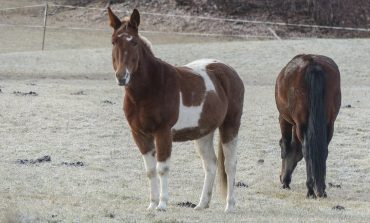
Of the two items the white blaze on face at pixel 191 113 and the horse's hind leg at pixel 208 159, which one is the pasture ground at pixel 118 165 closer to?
the horse's hind leg at pixel 208 159

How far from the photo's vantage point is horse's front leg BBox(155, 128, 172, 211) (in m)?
7.71

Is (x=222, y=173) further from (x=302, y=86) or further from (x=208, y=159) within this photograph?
(x=302, y=86)

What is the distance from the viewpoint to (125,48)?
761 cm

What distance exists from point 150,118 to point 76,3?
35537mm

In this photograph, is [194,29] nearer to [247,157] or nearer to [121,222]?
[247,157]

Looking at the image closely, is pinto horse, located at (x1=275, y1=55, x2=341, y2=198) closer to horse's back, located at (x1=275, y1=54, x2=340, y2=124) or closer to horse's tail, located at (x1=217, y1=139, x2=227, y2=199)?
horse's back, located at (x1=275, y1=54, x2=340, y2=124)

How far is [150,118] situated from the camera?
7.71 metres

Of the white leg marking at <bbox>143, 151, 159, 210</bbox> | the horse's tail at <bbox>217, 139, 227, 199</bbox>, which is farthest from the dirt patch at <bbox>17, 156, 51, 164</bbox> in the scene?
the white leg marking at <bbox>143, 151, 159, 210</bbox>

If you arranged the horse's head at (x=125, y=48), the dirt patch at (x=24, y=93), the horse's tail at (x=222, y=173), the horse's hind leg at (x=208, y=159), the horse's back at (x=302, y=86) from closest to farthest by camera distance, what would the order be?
the horse's head at (x=125, y=48), the horse's hind leg at (x=208, y=159), the horse's tail at (x=222, y=173), the horse's back at (x=302, y=86), the dirt patch at (x=24, y=93)

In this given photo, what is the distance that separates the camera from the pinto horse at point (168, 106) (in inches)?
304

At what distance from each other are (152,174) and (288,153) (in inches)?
123

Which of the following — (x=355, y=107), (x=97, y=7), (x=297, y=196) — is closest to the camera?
(x=297, y=196)

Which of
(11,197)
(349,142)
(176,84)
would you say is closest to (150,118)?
(176,84)

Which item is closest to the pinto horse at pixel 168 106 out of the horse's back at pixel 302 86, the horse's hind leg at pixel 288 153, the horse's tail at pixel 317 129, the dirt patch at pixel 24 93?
the horse's tail at pixel 317 129
